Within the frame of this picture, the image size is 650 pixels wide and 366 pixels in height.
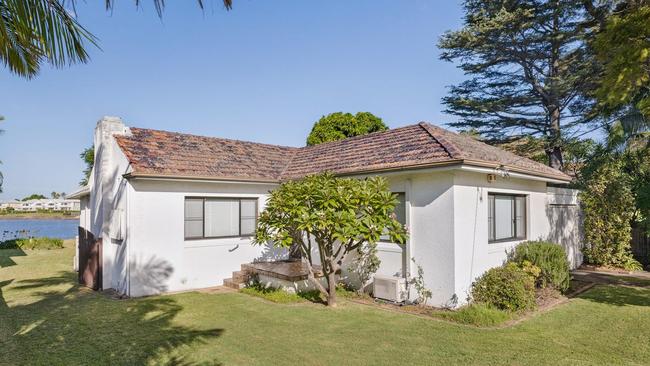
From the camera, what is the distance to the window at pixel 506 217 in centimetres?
1077

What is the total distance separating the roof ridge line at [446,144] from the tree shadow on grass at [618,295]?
547 centimetres

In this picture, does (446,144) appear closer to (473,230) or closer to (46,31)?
(473,230)

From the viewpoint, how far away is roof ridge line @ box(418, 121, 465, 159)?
30.1 ft

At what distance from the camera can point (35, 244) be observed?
78.5 feet

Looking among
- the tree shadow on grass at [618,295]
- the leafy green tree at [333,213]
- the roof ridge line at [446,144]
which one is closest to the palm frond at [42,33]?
the leafy green tree at [333,213]

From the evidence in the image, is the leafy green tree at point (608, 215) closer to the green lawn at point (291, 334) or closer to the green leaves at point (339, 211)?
the green lawn at point (291, 334)

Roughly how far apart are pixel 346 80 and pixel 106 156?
12.2 meters

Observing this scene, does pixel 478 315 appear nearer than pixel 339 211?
Yes

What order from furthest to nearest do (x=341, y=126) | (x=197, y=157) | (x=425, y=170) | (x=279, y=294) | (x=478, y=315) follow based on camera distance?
(x=341, y=126) < (x=197, y=157) < (x=279, y=294) < (x=425, y=170) < (x=478, y=315)

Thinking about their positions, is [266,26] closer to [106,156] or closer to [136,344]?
[106,156]

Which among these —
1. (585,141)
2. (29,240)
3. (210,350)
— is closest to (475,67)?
(585,141)

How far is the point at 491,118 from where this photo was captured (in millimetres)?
27312

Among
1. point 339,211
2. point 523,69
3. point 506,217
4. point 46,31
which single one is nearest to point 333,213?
point 339,211

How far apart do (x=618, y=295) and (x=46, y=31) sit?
13523 millimetres
